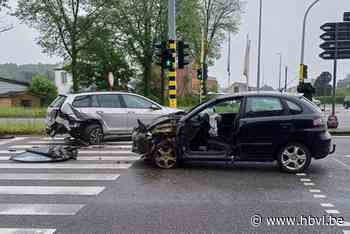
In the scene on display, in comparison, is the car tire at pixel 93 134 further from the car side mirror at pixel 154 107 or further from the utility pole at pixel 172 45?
the utility pole at pixel 172 45

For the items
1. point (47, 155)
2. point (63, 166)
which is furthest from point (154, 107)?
point (63, 166)

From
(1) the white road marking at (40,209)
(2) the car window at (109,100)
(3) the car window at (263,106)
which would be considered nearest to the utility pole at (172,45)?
(2) the car window at (109,100)

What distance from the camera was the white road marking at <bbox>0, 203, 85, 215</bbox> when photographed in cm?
480

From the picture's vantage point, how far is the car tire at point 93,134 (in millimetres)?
10531

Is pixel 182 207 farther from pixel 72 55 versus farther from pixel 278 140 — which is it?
pixel 72 55

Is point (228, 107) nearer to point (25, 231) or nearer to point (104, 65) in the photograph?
point (25, 231)

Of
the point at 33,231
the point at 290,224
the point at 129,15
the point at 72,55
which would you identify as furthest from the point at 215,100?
the point at 129,15

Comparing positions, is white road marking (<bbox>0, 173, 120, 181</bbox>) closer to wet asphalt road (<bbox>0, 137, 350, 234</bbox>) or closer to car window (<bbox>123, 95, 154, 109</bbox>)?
wet asphalt road (<bbox>0, 137, 350, 234</bbox>)

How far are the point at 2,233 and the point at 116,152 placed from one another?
538 cm

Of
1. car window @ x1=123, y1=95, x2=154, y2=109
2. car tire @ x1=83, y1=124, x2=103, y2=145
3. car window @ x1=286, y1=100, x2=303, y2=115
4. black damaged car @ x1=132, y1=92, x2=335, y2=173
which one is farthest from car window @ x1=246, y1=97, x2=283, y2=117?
car tire @ x1=83, y1=124, x2=103, y2=145

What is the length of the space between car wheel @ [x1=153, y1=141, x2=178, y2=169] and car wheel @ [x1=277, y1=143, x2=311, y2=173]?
2.24 m

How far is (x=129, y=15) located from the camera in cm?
3734
